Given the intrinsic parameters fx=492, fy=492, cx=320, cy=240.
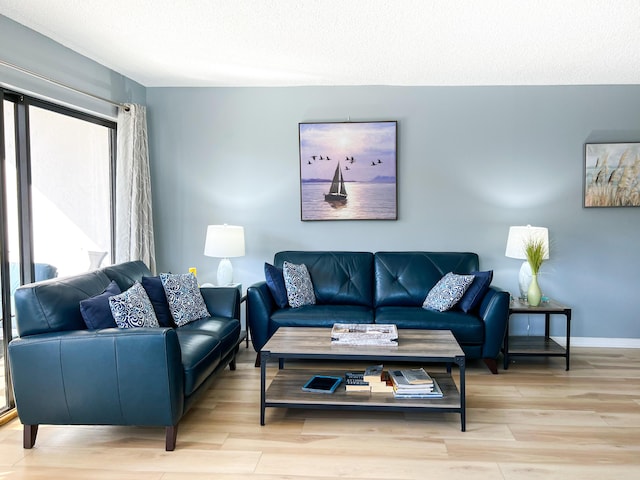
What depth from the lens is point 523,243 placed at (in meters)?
4.11

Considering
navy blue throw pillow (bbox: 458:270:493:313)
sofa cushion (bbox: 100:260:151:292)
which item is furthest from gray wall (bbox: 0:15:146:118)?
navy blue throw pillow (bbox: 458:270:493:313)

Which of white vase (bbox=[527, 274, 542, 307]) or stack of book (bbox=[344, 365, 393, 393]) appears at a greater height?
white vase (bbox=[527, 274, 542, 307])

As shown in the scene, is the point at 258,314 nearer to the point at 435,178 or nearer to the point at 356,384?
the point at 356,384

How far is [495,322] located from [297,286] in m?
1.57

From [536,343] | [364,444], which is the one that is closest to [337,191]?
[536,343]

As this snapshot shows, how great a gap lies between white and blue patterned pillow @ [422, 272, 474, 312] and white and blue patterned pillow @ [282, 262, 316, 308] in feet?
3.21

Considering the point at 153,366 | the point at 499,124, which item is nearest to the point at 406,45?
the point at 499,124

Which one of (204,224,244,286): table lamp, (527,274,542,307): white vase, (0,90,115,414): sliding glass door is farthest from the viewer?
(204,224,244,286): table lamp

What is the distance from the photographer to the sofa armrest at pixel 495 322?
369 centimetres

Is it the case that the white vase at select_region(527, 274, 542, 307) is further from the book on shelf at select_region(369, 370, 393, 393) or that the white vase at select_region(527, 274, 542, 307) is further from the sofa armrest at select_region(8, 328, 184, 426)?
the sofa armrest at select_region(8, 328, 184, 426)

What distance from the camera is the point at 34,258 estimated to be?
3.28 meters

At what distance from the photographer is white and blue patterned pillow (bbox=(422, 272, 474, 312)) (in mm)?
3889

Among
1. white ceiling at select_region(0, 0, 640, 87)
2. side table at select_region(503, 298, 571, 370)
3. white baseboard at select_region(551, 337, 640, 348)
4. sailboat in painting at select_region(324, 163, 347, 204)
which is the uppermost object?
white ceiling at select_region(0, 0, 640, 87)

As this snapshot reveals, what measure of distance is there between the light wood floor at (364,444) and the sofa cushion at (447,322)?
1.47 feet
